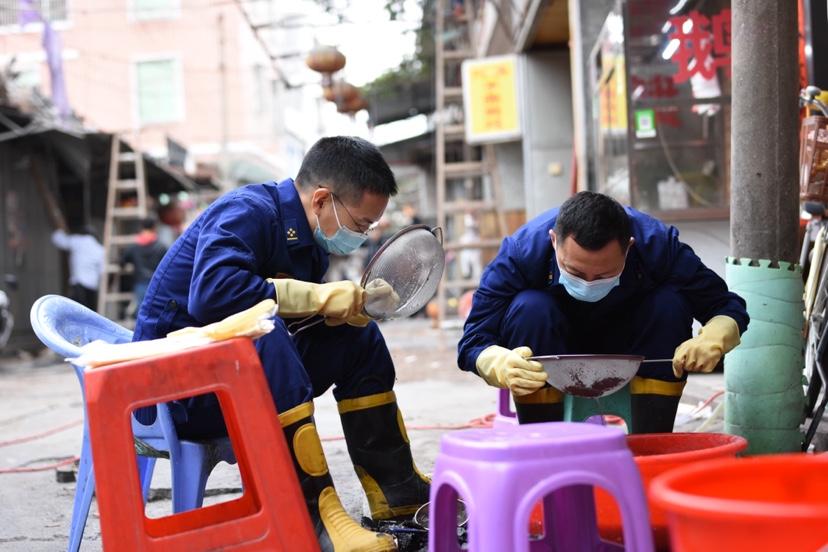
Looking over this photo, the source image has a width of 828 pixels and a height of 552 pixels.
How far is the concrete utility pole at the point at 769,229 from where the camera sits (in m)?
2.64

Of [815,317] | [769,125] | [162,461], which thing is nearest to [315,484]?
[769,125]

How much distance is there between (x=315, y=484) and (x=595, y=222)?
88cm

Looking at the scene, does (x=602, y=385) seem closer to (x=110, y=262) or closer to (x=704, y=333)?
(x=704, y=333)

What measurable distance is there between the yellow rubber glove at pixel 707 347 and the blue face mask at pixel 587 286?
0.76 ft

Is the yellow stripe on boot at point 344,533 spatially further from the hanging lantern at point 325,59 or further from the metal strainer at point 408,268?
the hanging lantern at point 325,59

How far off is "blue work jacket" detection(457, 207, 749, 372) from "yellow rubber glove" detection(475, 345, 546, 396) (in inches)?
7.0

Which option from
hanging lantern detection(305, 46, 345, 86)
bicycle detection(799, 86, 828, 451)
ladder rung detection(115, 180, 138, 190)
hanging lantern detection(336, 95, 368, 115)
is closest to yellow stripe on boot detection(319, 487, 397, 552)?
bicycle detection(799, 86, 828, 451)

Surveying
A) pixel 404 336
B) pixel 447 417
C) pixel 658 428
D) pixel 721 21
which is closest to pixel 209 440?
pixel 658 428

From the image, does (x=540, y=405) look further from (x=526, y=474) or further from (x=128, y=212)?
(x=128, y=212)

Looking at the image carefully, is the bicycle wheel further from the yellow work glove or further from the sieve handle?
the yellow work glove

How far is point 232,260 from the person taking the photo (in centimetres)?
225

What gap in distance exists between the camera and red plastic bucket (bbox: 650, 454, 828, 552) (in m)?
1.30

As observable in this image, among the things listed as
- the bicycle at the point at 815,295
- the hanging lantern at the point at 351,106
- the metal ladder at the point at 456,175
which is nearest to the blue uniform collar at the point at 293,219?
the bicycle at the point at 815,295

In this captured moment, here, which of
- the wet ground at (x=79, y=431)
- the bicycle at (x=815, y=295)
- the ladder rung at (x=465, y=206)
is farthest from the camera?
the ladder rung at (x=465, y=206)
